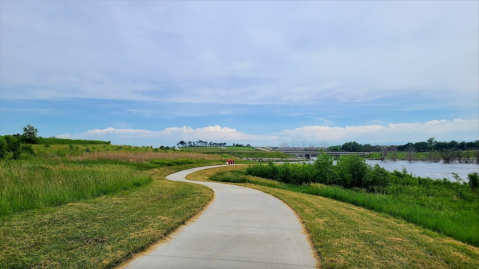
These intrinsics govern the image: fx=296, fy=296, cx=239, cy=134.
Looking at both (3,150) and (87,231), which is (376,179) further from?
(3,150)

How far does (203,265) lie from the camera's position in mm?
4824

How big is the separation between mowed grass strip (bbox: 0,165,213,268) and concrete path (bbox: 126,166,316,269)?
0.48 metres

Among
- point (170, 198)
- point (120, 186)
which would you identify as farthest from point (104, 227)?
point (120, 186)

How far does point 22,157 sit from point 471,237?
3261 centimetres

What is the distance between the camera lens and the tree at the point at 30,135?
46.9 metres

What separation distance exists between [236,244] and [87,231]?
11.1 feet

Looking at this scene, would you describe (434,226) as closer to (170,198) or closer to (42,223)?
(170,198)

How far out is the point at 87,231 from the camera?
21.6 ft

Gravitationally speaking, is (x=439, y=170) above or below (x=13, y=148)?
below

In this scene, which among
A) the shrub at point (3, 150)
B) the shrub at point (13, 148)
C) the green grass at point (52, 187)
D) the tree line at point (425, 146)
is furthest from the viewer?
the tree line at point (425, 146)

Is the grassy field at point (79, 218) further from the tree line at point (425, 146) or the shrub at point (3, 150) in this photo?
the tree line at point (425, 146)

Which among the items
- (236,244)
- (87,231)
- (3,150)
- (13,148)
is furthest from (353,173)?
(13,148)

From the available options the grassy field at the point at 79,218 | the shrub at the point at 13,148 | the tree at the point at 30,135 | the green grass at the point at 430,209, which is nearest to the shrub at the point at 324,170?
the green grass at the point at 430,209

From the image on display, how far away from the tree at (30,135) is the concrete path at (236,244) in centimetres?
4977
